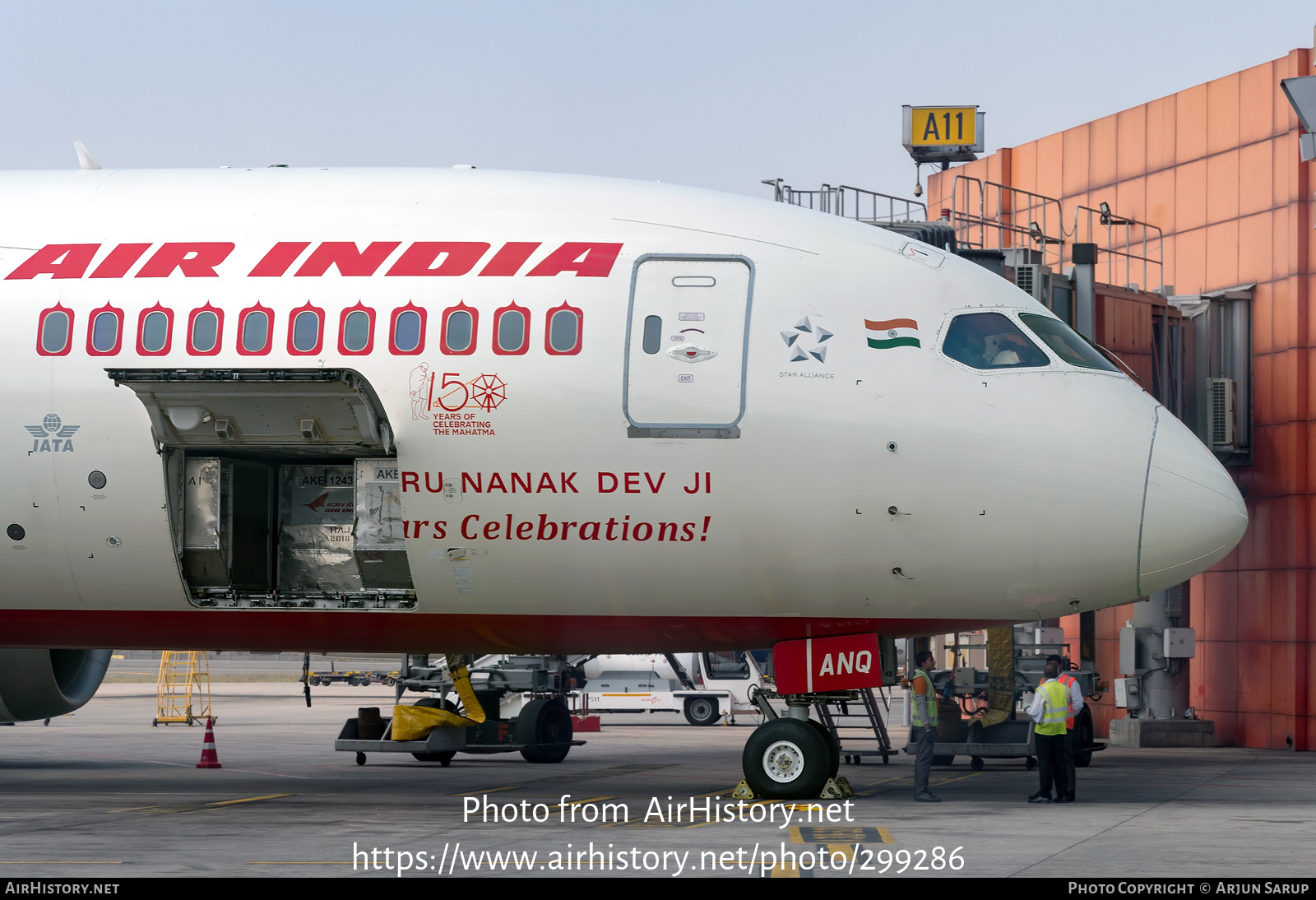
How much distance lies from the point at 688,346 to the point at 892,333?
217cm

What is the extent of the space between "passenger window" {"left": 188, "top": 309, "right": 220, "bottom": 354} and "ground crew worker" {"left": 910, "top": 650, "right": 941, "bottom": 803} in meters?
9.25

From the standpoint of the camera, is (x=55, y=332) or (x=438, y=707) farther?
(x=438, y=707)

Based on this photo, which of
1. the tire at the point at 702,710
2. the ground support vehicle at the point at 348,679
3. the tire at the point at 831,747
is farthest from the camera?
the ground support vehicle at the point at 348,679

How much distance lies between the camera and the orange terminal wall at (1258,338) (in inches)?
1248

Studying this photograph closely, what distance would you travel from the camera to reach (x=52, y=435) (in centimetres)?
1619

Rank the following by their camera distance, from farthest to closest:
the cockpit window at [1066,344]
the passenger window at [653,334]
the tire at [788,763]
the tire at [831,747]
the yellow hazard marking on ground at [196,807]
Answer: the yellow hazard marking on ground at [196,807], the tire at [831,747], the tire at [788,763], the cockpit window at [1066,344], the passenger window at [653,334]

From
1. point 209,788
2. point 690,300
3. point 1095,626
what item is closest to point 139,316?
point 690,300

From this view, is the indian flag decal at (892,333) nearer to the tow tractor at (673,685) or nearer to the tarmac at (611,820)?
the tarmac at (611,820)

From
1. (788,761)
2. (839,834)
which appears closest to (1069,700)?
(788,761)

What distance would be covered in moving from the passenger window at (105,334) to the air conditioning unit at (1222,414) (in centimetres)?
2326

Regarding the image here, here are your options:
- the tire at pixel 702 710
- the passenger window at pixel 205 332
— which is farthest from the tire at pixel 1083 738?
the passenger window at pixel 205 332

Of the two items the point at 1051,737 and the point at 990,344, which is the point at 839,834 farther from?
the point at 990,344

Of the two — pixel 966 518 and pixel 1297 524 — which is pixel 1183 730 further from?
pixel 966 518
